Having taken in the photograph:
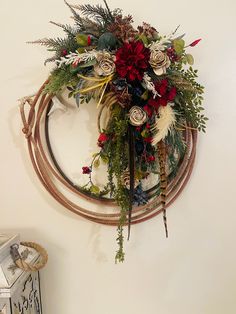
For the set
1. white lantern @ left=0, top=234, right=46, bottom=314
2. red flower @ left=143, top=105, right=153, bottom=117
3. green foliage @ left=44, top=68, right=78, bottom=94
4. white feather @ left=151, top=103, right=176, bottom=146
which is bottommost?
white lantern @ left=0, top=234, right=46, bottom=314

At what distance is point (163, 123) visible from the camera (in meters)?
0.82

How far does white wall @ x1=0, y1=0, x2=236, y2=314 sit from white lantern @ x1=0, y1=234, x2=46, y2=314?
110 mm

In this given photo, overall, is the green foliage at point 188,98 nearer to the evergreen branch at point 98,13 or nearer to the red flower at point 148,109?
the red flower at point 148,109

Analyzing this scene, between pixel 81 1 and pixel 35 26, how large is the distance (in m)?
0.19

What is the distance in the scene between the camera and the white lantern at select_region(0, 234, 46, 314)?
28.9 inches

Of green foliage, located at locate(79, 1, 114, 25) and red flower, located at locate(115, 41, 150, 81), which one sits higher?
green foliage, located at locate(79, 1, 114, 25)

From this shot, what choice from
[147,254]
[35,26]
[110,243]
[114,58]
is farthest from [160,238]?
[35,26]

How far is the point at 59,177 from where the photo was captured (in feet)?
3.15

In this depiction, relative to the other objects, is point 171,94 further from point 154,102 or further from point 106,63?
point 106,63

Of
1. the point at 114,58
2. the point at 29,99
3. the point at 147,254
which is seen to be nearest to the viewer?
the point at 114,58

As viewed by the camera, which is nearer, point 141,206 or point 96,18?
point 96,18

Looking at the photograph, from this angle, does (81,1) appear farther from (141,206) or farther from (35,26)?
(141,206)

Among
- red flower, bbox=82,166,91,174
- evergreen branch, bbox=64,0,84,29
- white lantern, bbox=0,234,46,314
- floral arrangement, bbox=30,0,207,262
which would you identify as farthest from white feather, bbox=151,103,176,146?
white lantern, bbox=0,234,46,314

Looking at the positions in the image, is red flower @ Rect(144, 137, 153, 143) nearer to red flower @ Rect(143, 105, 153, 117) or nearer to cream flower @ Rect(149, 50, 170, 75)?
red flower @ Rect(143, 105, 153, 117)
